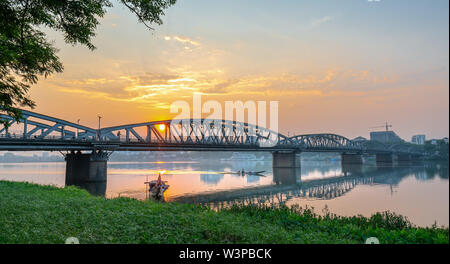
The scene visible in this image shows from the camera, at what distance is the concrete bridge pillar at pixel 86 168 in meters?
51.8

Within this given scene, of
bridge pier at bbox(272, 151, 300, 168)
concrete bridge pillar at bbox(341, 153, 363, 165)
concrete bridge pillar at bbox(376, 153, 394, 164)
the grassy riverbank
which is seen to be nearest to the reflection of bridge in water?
the grassy riverbank

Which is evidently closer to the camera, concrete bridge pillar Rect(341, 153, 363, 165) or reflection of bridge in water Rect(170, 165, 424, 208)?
reflection of bridge in water Rect(170, 165, 424, 208)

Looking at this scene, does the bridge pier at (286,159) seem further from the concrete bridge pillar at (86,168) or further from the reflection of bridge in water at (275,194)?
the concrete bridge pillar at (86,168)

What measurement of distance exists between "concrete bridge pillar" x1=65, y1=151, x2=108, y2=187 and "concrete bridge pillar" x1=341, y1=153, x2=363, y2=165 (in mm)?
122435

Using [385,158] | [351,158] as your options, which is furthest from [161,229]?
[351,158]

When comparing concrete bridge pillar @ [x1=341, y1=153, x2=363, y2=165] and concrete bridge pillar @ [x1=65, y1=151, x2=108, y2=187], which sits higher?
concrete bridge pillar @ [x1=65, y1=151, x2=108, y2=187]

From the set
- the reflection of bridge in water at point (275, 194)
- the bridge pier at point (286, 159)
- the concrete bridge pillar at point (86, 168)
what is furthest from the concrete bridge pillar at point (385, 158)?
the concrete bridge pillar at point (86, 168)

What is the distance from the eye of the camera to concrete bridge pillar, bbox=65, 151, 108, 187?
51750 millimetres

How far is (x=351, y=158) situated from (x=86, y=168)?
130 m

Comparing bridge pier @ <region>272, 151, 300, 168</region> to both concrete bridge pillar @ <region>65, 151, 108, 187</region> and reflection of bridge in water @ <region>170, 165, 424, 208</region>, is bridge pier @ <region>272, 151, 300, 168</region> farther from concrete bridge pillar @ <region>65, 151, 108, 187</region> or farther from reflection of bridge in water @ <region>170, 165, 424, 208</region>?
concrete bridge pillar @ <region>65, 151, 108, 187</region>

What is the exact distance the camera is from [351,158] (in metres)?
142

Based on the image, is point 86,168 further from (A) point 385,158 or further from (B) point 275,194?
(A) point 385,158

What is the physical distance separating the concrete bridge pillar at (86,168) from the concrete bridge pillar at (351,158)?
12244 centimetres
